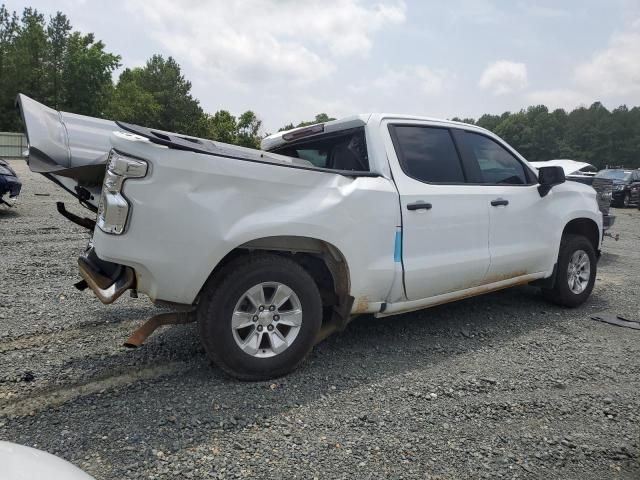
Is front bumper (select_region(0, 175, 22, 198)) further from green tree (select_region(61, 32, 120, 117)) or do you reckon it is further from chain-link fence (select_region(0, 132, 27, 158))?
A: green tree (select_region(61, 32, 120, 117))

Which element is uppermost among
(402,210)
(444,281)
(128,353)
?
(402,210)

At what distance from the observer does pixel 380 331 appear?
4.47 m

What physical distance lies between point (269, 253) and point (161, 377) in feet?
3.68

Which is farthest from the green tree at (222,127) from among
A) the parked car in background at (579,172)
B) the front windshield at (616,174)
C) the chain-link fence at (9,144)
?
the parked car in background at (579,172)

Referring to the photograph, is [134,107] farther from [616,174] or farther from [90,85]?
[616,174]

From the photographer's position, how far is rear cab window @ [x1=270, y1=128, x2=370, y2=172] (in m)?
4.05

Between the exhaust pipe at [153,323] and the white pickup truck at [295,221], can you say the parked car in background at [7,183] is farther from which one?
the exhaust pipe at [153,323]

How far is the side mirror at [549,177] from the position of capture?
482cm

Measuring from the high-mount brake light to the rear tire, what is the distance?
9.33ft

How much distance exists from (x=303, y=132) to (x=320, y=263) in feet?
4.36

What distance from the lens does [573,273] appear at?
5.32 meters

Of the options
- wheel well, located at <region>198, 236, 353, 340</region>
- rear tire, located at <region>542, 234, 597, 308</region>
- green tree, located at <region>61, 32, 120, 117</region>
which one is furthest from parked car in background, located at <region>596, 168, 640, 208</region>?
green tree, located at <region>61, 32, 120, 117</region>

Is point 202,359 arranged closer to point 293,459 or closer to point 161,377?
point 161,377

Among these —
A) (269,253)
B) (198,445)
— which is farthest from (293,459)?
(269,253)
